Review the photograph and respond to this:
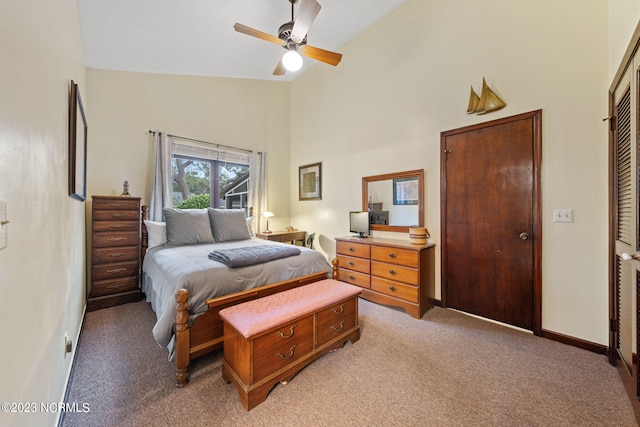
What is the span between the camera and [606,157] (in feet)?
6.49

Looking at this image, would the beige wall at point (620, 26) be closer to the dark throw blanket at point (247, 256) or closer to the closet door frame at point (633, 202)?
the closet door frame at point (633, 202)

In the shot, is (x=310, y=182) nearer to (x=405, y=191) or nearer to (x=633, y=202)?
(x=405, y=191)

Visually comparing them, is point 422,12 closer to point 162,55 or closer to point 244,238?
point 162,55

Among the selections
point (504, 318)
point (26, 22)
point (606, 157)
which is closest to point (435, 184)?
point (606, 157)

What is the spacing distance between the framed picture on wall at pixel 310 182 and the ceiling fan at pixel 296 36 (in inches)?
78.8

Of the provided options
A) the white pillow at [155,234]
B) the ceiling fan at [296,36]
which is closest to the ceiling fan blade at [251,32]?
the ceiling fan at [296,36]

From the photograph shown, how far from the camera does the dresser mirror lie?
3094 mm

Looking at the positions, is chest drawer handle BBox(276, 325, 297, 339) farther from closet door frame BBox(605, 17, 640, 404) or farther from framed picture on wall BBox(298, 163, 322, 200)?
framed picture on wall BBox(298, 163, 322, 200)

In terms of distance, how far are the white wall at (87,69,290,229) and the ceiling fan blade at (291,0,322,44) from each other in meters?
2.27

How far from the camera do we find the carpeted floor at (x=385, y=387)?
1.40m

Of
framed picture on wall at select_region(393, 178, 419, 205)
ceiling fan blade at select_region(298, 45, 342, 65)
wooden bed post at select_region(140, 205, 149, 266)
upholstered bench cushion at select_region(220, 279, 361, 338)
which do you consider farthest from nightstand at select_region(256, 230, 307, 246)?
ceiling fan blade at select_region(298, 45, 342, 65)

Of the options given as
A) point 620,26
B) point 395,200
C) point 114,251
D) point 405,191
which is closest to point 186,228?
point 114,251

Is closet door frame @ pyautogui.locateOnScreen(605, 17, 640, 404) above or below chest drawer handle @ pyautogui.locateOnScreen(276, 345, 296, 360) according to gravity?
above

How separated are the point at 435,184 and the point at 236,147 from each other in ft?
10.7
